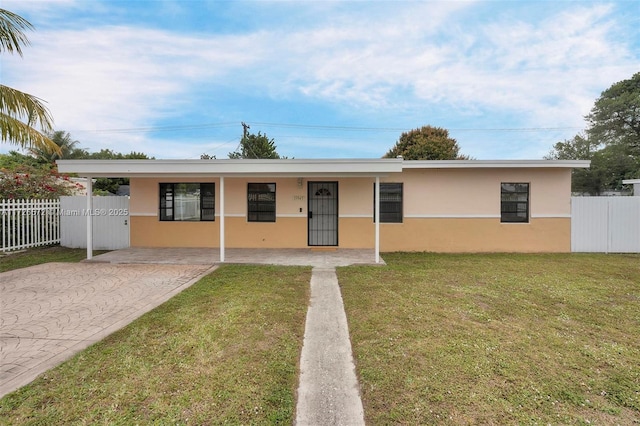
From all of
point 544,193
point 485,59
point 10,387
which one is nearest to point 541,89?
point 485,59

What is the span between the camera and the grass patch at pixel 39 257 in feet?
23.9

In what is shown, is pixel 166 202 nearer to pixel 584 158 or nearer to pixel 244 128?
pixel 244 128

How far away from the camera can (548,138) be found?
31562 mm

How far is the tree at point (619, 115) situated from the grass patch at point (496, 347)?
27012mm

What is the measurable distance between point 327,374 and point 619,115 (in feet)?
114

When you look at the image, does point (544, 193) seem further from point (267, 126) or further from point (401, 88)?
point (267, 126)

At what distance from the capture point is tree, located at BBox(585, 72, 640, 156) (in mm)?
23953

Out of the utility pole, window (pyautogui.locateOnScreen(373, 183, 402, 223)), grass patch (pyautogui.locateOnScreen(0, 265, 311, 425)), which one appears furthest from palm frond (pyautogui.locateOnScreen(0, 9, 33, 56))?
the utility pole

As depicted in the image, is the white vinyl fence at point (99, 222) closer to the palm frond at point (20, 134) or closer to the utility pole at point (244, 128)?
the palm frond at point (20, 134)

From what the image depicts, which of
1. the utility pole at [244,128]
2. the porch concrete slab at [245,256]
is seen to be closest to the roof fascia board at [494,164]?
the porch concrete slab at [245,256]

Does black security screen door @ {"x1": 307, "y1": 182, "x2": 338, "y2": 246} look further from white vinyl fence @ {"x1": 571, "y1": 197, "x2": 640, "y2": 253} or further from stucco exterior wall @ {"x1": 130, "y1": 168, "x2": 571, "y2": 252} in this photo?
white vinyl fence @ {"x1": 571, "y1": 197, "x2": 640, "y2": 253}

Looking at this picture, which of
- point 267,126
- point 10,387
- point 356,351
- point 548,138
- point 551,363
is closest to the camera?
point 10,387

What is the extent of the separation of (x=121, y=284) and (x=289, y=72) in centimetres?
1280

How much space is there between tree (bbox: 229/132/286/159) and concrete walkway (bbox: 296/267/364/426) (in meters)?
23.1
